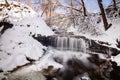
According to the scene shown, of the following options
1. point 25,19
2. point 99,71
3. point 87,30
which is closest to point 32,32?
point 25,19

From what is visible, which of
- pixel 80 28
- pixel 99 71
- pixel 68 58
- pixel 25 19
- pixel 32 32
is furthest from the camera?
pixel 80 28

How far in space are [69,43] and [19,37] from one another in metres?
2.79

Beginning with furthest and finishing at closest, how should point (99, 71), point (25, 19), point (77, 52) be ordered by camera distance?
point (25, 19) < point (77, 52) < point (99, 71)

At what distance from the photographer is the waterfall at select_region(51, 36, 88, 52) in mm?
10477

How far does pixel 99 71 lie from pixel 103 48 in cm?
174

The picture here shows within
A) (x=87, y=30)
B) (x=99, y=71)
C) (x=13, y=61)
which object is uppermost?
(x=87, y=30)

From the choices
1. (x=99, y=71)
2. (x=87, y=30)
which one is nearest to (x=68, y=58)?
(x=99, y=71)

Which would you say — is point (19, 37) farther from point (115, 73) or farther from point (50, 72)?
point (115, 73)

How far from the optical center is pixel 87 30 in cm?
1249

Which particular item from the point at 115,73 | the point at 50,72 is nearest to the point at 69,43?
the point at 50,72

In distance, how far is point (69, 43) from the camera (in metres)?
10.6

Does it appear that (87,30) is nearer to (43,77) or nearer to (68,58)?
(68,58)

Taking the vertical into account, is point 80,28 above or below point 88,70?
above

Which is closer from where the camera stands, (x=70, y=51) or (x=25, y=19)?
(x=70, y=51)
